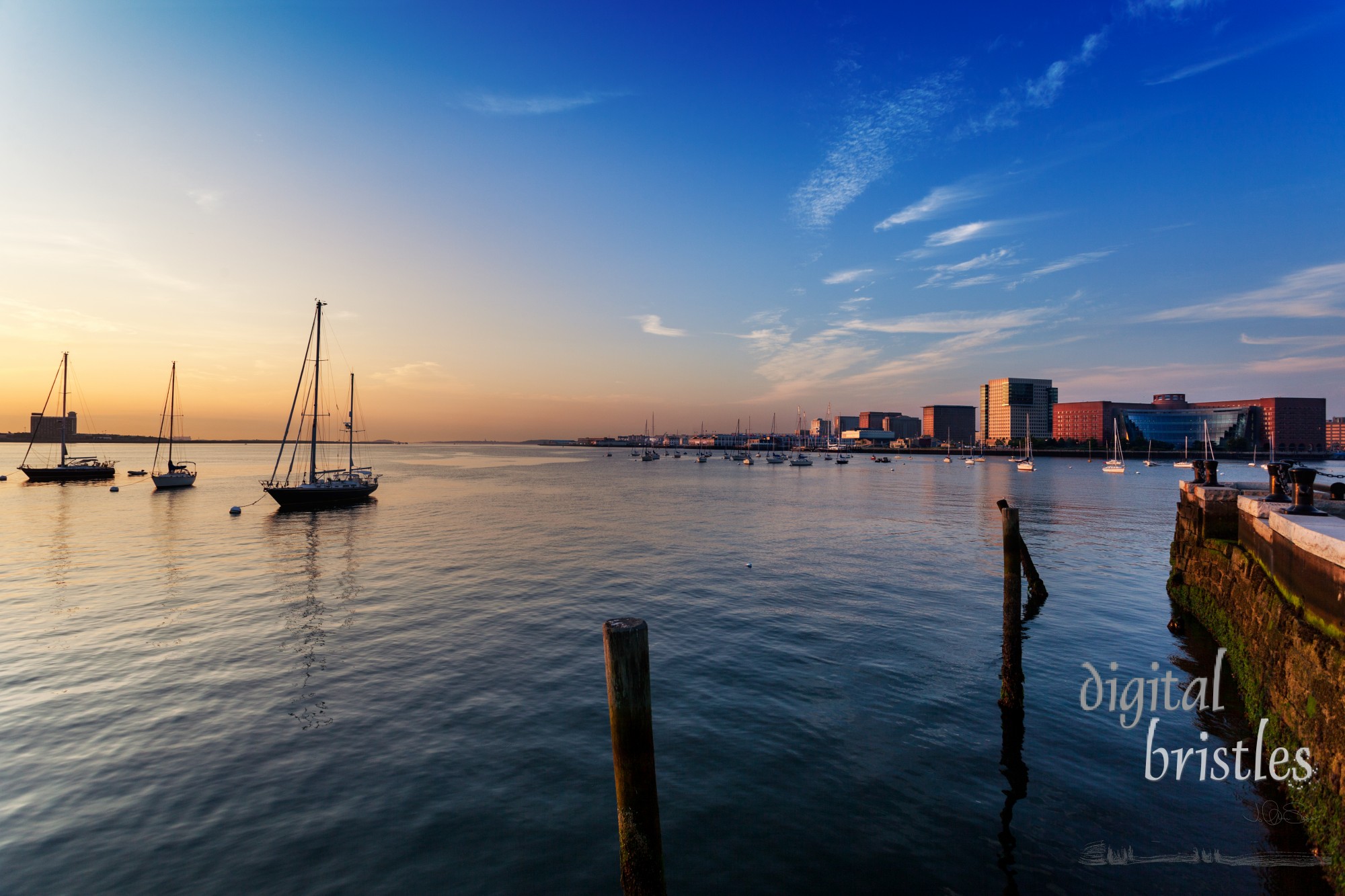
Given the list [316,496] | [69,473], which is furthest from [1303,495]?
[69,473]

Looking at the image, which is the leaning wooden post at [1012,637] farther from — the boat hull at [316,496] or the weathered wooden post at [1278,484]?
the boat hull at [316,496]

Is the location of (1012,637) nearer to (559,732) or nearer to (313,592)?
(559,732)

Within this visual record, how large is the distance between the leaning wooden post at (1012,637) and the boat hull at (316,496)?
63095mm

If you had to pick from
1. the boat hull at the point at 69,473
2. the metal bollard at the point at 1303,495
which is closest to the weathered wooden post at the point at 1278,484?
the metal bollard at the point at 1303,495

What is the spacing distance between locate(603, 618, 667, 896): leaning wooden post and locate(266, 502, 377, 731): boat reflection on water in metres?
10.2

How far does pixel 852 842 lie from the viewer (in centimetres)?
952

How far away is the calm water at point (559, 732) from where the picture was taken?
9.07 m

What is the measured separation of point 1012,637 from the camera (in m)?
14.1

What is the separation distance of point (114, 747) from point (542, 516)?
43190 millimetres

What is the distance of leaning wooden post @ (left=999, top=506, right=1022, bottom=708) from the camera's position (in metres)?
13.9

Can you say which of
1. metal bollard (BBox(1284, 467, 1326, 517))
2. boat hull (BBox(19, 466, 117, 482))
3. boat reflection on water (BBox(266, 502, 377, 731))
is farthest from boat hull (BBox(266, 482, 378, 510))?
metal bollard (BBox(1284, 467, 1326, 517))

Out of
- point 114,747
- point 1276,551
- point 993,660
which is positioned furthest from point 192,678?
point 1276,551

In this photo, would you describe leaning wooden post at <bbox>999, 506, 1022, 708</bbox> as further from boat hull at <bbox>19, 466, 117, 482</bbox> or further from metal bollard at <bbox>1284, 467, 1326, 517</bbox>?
boat hull at <bbox>19, 466, 117, 482</bbox>

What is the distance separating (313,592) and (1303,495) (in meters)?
34.3
